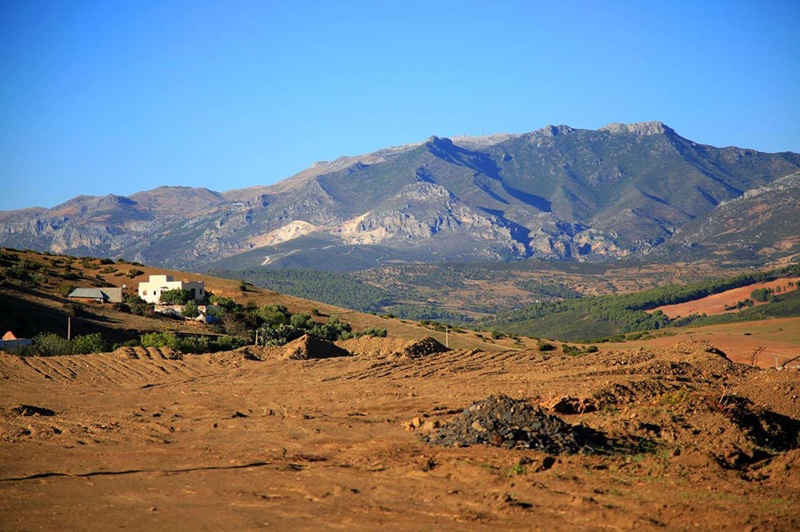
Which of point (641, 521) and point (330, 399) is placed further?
point (330, 399)

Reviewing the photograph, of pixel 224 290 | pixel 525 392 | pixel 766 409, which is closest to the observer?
pixel 766 409

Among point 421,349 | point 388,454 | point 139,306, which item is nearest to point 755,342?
point 421,349

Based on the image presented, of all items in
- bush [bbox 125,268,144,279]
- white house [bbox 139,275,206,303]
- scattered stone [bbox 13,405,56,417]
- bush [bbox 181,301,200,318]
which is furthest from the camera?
bush [bbox 125,268,144,279]

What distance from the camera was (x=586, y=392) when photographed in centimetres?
2730

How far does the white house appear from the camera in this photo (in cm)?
7941

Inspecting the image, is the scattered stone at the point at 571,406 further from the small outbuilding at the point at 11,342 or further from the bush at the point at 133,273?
the bush at the point at 133,273

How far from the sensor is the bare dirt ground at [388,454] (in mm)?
16000

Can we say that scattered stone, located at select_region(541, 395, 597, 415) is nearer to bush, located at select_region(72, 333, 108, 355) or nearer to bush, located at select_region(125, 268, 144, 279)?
bush, located at select_region(72, 333, 108, 355)

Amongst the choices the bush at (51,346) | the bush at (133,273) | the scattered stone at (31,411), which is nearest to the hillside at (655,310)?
the bush at (133,273)

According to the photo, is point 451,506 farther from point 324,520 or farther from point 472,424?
point 472,424

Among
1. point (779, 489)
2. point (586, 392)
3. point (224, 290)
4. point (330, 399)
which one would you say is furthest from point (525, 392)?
point (224, 290)

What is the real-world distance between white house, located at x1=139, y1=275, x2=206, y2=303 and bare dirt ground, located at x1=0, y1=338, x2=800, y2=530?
1692 inches

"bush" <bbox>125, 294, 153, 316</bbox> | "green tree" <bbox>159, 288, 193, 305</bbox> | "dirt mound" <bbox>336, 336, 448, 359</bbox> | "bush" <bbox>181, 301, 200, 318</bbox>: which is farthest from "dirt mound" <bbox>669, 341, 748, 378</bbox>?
"green tree" <bbox>159, 288, 193, 305</bbox>

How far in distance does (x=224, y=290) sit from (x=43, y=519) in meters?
78.6
